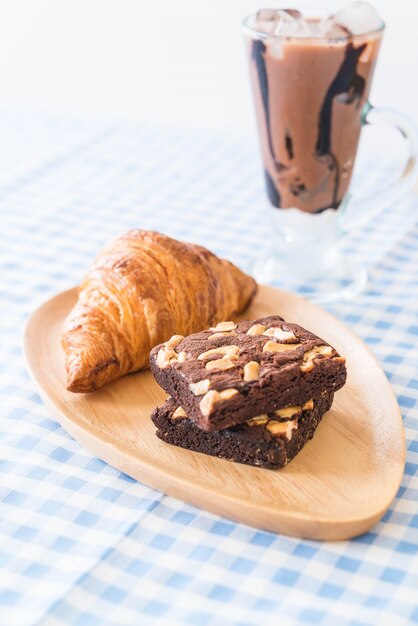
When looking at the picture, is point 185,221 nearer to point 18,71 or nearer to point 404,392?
point 404,392

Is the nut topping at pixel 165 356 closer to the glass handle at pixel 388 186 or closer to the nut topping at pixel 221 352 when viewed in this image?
the nut topping at pixel 221 352

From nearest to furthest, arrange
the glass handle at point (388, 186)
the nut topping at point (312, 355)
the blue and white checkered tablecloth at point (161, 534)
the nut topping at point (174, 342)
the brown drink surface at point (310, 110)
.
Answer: the blue and white checkered tablecloth at point (161, 534) → the nut topping at point (312, 355) → the nut topping at point (174, 342) → the brown drink surface at point (310, 110) → the glass handle at point (388, 186)

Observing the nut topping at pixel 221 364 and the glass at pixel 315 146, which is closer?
the nut topping at pixel 221 364

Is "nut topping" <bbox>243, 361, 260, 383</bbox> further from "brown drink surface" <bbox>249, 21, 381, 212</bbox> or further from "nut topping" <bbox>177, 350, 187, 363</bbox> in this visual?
"brown drink surface" <bbox>249, 21, 381, 212</bbox>

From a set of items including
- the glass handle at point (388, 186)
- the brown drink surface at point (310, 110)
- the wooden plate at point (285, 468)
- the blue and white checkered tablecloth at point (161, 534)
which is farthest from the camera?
the glass handle at point (388, 186)

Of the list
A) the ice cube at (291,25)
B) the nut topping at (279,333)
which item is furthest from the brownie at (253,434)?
the ice cube at (291,25)

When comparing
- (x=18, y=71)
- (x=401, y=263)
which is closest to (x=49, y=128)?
(x=18, y=71)

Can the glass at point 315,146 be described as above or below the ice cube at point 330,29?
below
